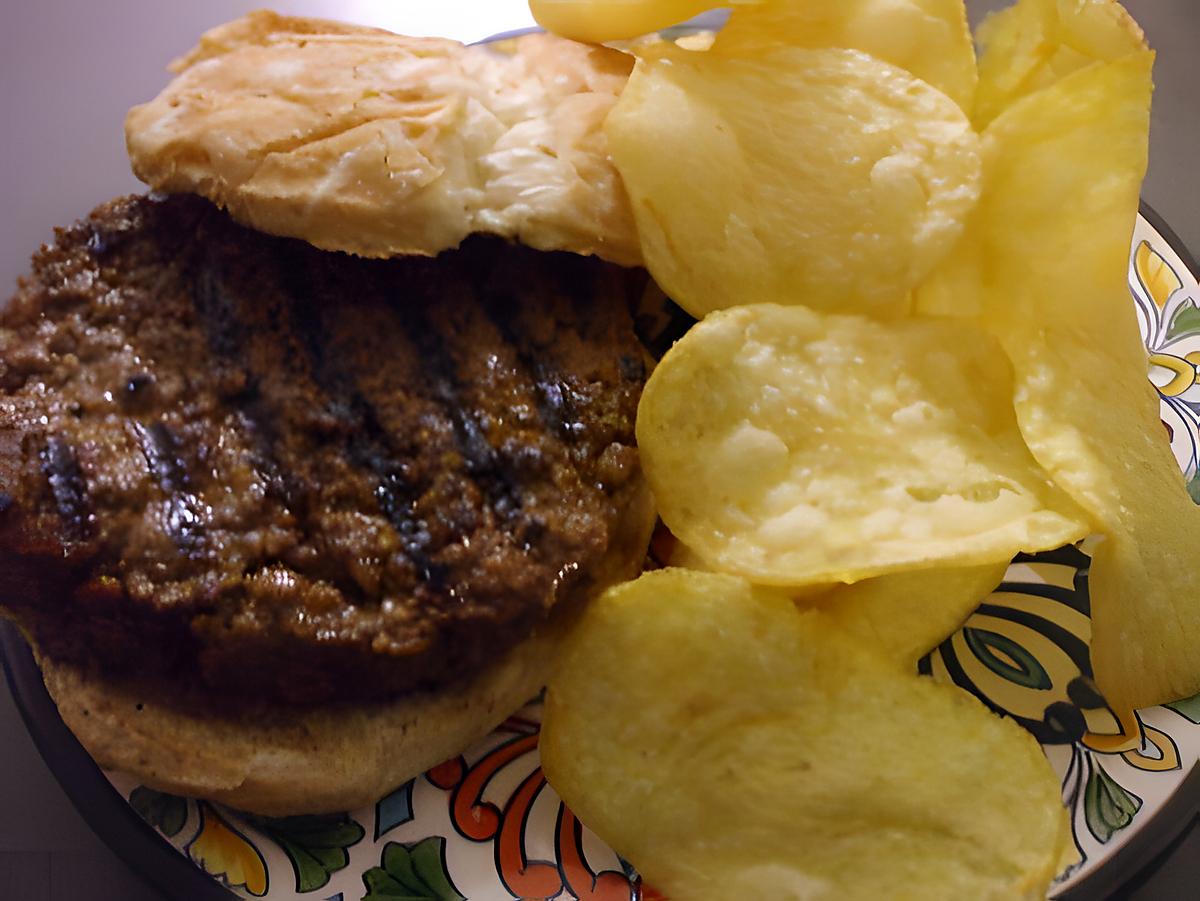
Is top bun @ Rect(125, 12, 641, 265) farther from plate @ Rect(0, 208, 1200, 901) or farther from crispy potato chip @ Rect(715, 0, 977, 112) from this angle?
plate @ Rect(0, 208, 1200, 901)

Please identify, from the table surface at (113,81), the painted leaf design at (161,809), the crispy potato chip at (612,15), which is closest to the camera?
the painted leaf design at (161,809)

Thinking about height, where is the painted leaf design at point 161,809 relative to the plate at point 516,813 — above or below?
above

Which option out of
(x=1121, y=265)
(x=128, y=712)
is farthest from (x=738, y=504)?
(x=128, y=712)

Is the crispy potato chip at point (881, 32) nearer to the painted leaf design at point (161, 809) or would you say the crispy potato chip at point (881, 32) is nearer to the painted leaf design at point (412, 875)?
the painted leaf design at point (412, 875)

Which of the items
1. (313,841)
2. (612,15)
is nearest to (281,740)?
(313,841)

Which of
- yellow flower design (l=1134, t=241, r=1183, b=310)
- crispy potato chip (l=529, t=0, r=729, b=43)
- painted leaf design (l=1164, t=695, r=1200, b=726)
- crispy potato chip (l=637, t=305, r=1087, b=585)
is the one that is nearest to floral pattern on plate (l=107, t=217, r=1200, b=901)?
painted leaf design (l=1164, t=695, r=1200, b=726)

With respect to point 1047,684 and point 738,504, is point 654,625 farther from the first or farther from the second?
point 1047,684

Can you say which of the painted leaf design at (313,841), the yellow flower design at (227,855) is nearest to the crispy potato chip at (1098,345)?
the painted leaf design at (313,841)
